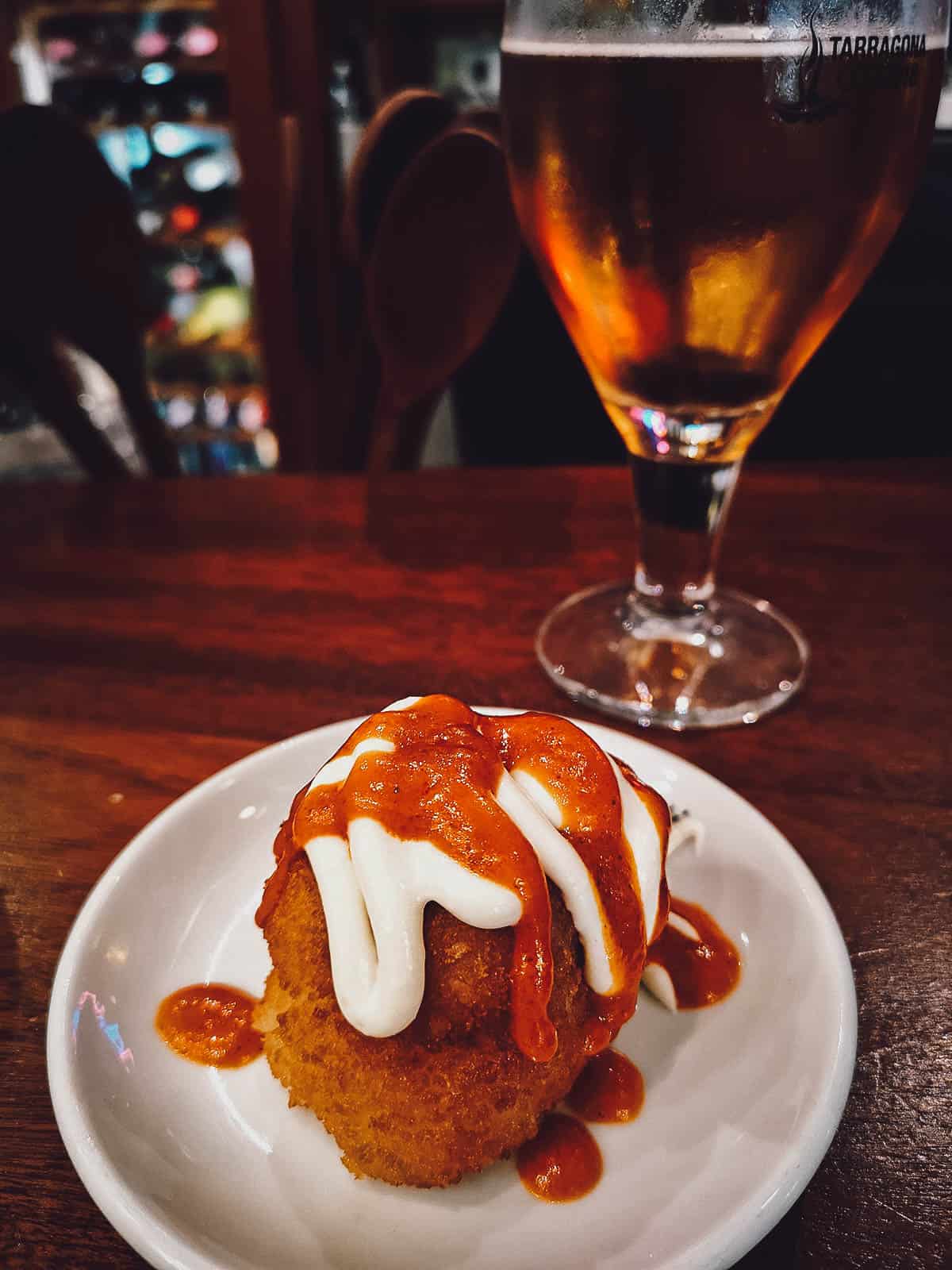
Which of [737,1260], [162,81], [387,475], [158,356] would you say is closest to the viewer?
[737,1260]

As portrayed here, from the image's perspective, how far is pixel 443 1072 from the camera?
1.62ft

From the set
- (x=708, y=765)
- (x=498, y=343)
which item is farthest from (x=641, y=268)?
(x=498, y=343)

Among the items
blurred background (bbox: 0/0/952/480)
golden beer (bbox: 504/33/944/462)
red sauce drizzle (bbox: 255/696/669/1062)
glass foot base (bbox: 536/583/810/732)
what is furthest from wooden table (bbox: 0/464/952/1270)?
blurred background (bbox: 0/0/952/480)

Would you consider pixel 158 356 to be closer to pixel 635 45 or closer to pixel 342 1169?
pixel 635 45

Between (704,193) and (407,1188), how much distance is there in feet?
2.05

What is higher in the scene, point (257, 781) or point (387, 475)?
point (257, 781)

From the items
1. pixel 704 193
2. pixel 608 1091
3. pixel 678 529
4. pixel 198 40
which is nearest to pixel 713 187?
pixel 704 193

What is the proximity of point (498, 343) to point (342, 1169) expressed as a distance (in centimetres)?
206

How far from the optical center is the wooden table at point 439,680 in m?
0.50

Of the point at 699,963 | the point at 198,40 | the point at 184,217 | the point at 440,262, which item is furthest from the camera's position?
the point at 184,217

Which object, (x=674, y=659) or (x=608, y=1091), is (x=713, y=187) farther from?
(x=608, y=1091)

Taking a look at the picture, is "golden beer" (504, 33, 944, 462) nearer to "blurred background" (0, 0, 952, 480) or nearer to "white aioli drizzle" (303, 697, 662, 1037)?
"white aioli drizzle" (303, 697, 662, 1037)

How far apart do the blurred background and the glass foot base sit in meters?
0.69

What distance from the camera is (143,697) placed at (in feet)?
2.97
